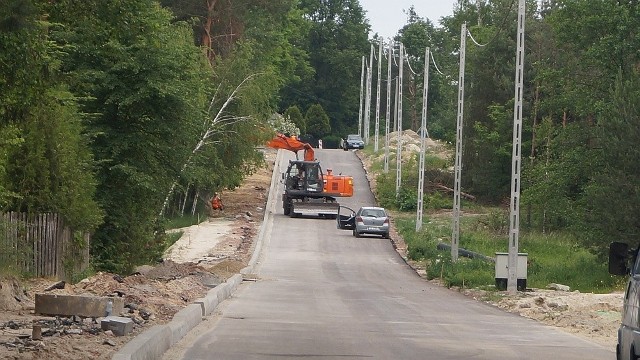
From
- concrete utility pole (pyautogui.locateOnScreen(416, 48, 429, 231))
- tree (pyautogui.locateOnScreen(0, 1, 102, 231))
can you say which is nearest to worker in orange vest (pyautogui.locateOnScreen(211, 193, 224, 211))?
concrete utility pole (pyautogui.locateOnScreen(416, 48, 429, 231))

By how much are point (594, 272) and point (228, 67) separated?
2953cm

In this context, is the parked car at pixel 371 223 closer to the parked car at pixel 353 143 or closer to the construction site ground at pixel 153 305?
the construction site ground at pixel 153 305

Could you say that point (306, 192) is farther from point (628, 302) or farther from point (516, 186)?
point (628, 302)

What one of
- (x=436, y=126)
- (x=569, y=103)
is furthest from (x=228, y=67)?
(x=436, y=126)

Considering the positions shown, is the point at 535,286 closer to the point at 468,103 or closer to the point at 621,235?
the point at 621,235

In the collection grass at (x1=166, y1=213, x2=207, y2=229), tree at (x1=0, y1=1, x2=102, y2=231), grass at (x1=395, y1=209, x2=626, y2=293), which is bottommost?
grass at (x1=395, y1=209, x2=626, y2=293)

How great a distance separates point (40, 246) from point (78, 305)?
11.5 metres

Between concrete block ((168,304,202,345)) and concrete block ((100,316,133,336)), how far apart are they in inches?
55.7

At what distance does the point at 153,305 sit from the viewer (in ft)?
67.1

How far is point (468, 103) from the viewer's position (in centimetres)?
8806

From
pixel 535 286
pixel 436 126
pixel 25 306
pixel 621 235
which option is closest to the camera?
pixel 25 306

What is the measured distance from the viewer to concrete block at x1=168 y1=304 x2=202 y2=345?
17.4 m

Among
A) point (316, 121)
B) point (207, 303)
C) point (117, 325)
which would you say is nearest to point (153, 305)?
point (207, 303)

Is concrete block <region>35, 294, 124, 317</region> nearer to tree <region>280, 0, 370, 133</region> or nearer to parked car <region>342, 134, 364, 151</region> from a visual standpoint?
parked car <region>342, 134, 364, 151</region>
